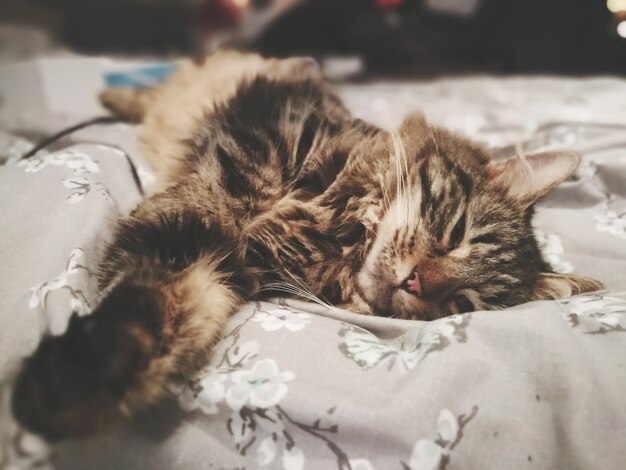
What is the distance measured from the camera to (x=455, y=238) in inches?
39.2

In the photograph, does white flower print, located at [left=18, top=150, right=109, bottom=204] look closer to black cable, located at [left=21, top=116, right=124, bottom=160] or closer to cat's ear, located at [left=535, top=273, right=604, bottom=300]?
black cable, located at [left=21, top=116, right=124, bottom=160]

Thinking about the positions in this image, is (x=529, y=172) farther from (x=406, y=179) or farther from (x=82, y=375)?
(x=82, y=375)

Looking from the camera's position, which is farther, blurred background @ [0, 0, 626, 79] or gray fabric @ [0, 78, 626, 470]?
blurred background @ [0, 0, 626, 79]

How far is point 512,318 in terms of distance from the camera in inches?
27.7

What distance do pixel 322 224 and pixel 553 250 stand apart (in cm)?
64

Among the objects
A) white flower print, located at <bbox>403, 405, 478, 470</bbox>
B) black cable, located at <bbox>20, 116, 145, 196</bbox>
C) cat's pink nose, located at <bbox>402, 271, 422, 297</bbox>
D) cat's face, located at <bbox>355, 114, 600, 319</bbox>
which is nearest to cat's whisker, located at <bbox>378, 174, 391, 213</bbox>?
cat's face, located at <bbox>355, 114, 600, 319</bbox>

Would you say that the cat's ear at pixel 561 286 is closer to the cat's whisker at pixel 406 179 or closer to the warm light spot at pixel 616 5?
the cat's whisker at pixel 406 179

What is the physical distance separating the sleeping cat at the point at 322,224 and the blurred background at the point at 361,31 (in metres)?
1.85

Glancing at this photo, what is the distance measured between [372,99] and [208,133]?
121cm

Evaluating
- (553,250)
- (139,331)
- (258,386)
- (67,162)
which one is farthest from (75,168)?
(553,250)

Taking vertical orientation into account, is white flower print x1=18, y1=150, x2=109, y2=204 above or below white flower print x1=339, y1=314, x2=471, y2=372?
above

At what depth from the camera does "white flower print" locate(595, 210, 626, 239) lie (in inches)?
45.6

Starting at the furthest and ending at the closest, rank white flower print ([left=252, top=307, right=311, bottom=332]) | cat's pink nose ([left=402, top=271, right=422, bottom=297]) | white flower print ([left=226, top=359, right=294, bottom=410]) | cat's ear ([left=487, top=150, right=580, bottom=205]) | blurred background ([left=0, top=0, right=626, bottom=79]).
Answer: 1. blurred background ([left=0, top=0, right=626, bottom=79])
2. cat's ear ([left=487, top=150, right=580, bottom=205])
3. cat's pink nose ([left=402, top=271, right=422, bottom=297])
4. white flower print ([left=252, top=307, right=311, bottom=332])
5. white flower print ([left=226, top=359, right=294, bottom=410])

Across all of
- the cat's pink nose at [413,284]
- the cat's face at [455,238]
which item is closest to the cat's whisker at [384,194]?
the cat's face at [455,238]
